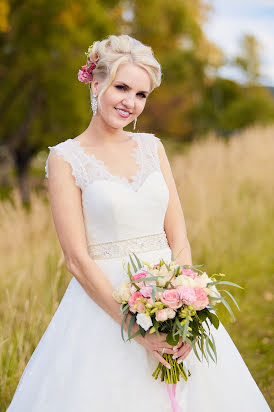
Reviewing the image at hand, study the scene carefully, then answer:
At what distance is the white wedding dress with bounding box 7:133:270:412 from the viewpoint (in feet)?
7.89

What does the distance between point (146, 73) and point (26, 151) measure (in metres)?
15.4

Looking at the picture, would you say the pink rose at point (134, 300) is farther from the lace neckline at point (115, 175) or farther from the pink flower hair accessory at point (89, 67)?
the pink flower hair accessory at point (89, 67)

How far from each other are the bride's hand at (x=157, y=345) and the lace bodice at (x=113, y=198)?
2.04ft

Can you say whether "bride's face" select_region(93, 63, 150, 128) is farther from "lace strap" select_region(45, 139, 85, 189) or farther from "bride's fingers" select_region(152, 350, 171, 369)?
"bride's fingers" select_region(152, 350, 171, 369)

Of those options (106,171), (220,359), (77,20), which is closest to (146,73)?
(106,171)

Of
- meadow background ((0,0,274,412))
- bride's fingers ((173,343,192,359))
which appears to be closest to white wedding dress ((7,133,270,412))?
bride's fingers ((173,343,192,359))

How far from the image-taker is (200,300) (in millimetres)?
2113

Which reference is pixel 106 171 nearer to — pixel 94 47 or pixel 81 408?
pixel 94 47

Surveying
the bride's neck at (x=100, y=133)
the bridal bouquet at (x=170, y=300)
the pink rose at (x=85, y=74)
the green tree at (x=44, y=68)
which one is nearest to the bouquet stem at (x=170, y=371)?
the bridal bouquet at (x=170, y=300)

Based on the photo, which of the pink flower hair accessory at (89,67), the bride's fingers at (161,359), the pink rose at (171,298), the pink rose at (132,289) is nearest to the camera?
the pink rose at (171,298)

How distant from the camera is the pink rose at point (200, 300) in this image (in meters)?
2.11

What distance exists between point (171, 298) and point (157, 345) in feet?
1.05

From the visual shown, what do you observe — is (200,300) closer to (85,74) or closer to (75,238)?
(75,238)

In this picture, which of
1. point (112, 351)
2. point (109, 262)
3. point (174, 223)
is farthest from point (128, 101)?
point (112, 351)
